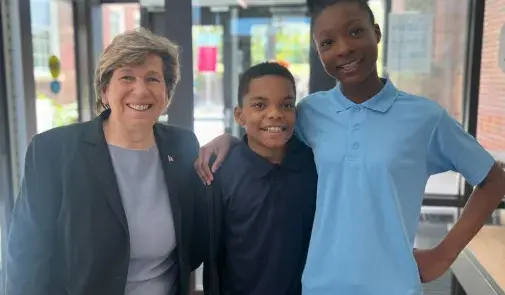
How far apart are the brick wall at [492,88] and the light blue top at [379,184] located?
174 centimetres

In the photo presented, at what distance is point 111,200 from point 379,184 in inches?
27.6

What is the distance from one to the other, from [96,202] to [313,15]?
753mm

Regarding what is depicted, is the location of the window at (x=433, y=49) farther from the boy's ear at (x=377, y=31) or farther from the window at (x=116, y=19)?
the window at (x=116, y=19)

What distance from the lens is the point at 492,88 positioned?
2.76 metres

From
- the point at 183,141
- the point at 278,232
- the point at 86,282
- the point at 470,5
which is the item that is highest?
the point at 470,5

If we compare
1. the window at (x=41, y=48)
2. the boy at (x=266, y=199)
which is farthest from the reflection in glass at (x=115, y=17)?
the boy at (x=266, y=199)

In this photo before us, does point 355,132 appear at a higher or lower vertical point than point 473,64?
lower

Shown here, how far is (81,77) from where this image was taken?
12.4 feet

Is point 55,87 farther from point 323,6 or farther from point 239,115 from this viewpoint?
point 323,6

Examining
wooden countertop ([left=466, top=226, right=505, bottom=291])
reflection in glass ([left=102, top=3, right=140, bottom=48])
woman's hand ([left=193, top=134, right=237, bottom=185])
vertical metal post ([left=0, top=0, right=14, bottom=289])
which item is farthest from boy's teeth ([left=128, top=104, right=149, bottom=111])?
reflection in glass ([left=102, top=3, right=140, bottom=48])

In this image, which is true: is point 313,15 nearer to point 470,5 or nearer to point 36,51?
point 470,5

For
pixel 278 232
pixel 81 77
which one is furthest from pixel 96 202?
pixel 81 77

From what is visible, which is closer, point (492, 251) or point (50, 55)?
point (492, 251)

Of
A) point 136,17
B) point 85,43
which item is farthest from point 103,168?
point 85,43
